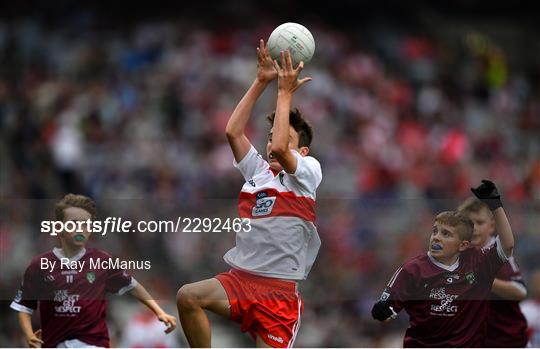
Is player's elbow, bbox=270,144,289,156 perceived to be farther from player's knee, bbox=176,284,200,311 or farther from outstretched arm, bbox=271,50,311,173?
player's knee, bbox=176,284,200,311

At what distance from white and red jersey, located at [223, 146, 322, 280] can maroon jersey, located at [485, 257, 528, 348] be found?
1.32 meters

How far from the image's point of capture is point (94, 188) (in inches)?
637

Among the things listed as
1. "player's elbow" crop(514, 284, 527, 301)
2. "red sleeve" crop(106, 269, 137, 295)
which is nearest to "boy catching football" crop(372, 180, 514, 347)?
"player's elbow" crop(514, 284, 527, 301)

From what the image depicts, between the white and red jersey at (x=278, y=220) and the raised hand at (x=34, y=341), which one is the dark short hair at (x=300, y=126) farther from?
the raised hand at (x=34, y=341)

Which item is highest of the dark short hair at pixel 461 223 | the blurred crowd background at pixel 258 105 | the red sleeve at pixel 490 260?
the dark short hair at pixel 461 223

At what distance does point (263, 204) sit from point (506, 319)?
6.15 ft

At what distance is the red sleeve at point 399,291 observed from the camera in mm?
8203

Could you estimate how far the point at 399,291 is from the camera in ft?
27.0

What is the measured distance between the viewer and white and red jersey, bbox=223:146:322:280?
312 inches

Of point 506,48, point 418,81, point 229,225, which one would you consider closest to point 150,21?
point 418,81

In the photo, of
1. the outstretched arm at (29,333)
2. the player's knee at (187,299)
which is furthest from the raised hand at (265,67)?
the outstretched arm at (29,333)

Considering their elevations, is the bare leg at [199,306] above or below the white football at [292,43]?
below

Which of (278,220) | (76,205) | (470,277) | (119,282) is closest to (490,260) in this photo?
(470,277)

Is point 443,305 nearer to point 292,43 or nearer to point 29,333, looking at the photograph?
point 292,43
